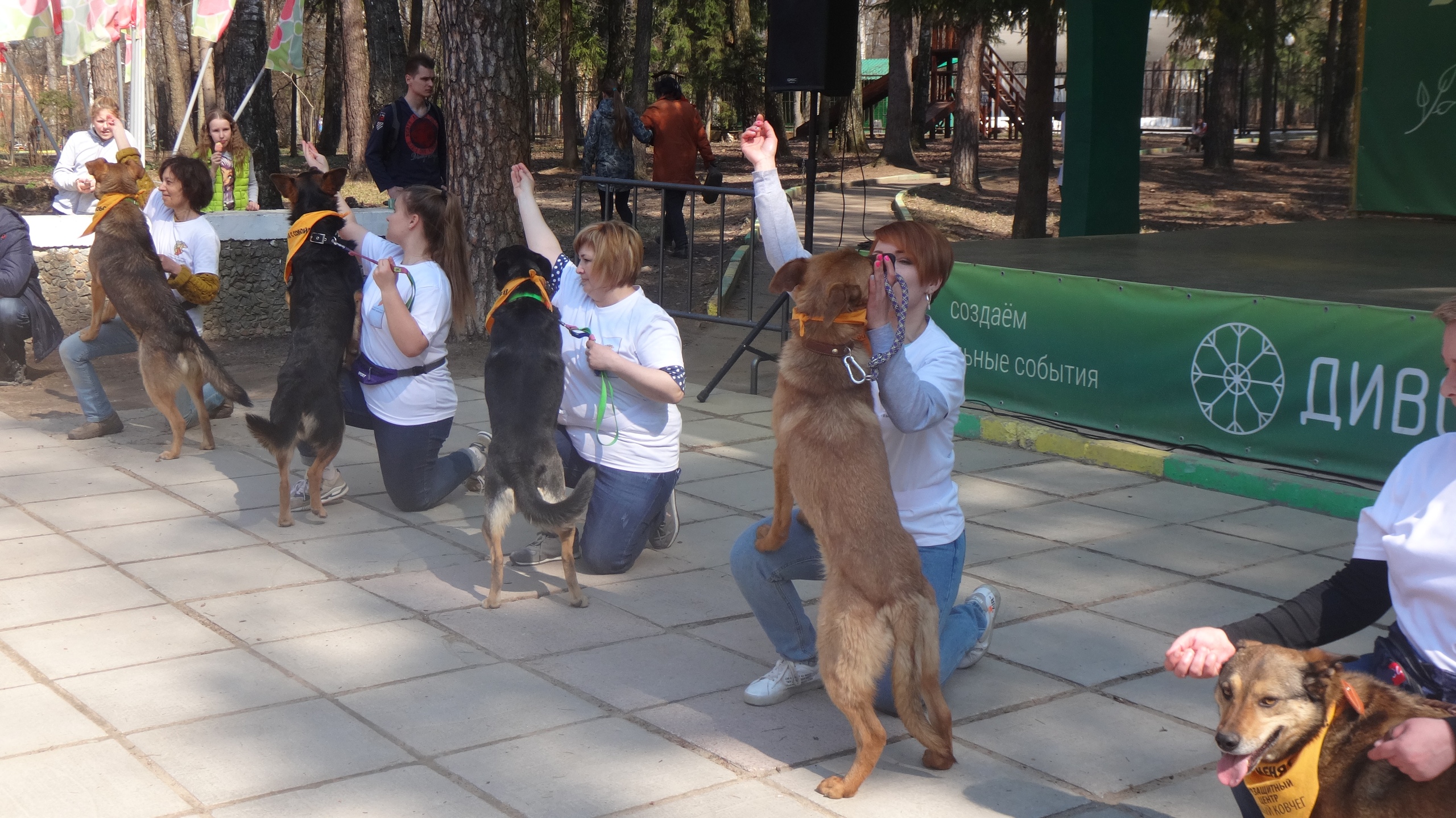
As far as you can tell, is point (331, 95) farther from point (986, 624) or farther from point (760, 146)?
point (986, 624)

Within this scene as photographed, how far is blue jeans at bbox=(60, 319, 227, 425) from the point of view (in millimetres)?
7285

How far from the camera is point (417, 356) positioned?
5852 millimetres

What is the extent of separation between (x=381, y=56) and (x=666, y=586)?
1541cm

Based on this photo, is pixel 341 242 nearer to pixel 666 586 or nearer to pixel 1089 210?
pixel 666 586

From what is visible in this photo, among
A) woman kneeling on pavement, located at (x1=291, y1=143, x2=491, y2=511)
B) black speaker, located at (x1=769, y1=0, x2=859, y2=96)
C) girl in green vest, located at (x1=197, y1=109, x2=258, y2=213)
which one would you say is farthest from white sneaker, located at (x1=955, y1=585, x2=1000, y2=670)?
girl in green vest, located at (x1=197, y1=109, x2=258, y2=213)

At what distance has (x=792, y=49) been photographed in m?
8.37

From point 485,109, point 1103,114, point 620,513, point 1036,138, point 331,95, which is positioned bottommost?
point 620,513

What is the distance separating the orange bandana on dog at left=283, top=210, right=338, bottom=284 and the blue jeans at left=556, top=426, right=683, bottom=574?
1.82m

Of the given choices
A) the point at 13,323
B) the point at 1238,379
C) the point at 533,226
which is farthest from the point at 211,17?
the point at 1238,379

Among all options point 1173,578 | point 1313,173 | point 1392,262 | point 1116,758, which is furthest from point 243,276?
point 1313,173

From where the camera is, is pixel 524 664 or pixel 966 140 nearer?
pixel 524 664

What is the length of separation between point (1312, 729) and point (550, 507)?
2998 mm

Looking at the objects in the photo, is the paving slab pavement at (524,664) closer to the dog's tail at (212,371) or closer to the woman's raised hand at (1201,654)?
the dog's tail at (212,371)

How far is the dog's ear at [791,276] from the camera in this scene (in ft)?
11.7
